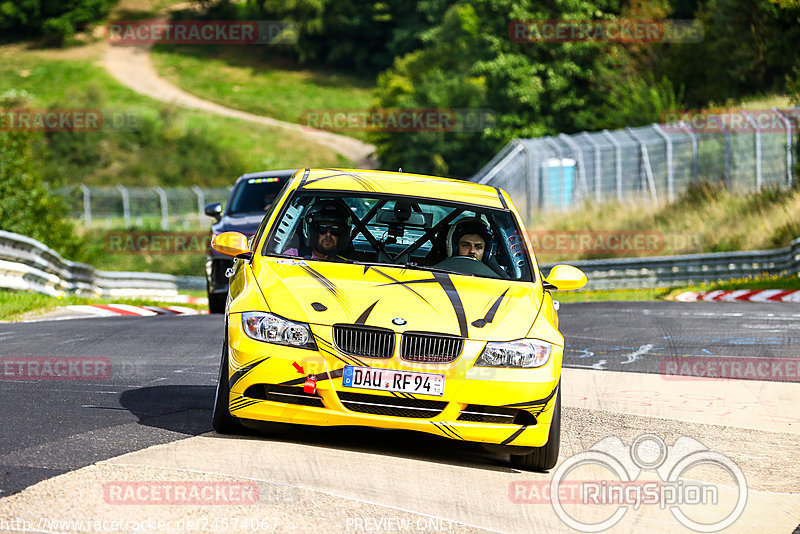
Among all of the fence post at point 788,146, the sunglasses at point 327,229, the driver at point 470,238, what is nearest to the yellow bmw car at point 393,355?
the sunglasses at point 327,229

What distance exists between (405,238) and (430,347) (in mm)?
2349

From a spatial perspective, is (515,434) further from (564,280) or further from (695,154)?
(695,154)

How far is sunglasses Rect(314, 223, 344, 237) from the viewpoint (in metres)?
8.15

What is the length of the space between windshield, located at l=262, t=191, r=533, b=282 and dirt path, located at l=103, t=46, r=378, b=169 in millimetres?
69993

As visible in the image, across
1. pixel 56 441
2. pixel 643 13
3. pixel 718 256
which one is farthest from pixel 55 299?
pixel 643 13

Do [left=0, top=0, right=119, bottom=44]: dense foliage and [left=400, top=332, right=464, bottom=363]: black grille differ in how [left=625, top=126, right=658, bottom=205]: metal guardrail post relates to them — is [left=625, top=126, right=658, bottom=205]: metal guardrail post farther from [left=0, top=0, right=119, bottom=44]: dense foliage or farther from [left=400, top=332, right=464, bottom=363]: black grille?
[left=0, top=0, right=119, bottom=44]: dense foliage

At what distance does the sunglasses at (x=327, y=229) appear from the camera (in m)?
8.15

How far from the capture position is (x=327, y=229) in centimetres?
814

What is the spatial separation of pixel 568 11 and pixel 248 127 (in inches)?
1529

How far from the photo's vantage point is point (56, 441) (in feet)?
22.1

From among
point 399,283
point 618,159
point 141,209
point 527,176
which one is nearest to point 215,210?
point 399,283

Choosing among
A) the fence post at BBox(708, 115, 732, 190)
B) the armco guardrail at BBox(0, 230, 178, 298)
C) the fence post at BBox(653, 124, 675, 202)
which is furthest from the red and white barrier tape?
the armco guardrail at BBox(0, 230, 178, 298)

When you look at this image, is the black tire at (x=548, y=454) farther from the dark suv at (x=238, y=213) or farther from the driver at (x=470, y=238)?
the dark suv at (x=238, y=213)

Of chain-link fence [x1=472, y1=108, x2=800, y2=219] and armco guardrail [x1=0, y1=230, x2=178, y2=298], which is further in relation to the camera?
chain-link fence [x1=472, y1=108, x2=800, y2=219]
